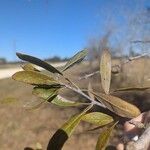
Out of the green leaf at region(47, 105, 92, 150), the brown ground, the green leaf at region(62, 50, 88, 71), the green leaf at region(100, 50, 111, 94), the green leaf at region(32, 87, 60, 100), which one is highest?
the green leaf at region(62, 50, 88, 71)

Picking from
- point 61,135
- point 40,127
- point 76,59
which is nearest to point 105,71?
point 76,59

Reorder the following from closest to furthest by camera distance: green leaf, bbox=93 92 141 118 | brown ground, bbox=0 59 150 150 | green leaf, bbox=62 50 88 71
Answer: green leaf, bbox=93 92 141 118
green leaf, bbox=62 50 88 71
brown ground, bbox=0 59 150 150

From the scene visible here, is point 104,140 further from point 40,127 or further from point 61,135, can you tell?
point 40,127

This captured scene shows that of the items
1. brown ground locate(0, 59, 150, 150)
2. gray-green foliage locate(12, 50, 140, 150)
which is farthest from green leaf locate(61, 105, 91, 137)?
brown ground locate(0, 59, 150, 150)

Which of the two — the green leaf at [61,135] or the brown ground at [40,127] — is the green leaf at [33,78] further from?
the brown ground at [40,127]

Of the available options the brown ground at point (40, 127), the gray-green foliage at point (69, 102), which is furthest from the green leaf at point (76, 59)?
the brown ground at point (40, 127)

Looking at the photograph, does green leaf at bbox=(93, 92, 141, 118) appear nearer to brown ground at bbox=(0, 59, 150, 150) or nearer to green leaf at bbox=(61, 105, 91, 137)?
green leaf at bbox=(61, 105, 91, 137)

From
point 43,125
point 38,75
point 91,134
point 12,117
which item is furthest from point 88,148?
point 38,75
